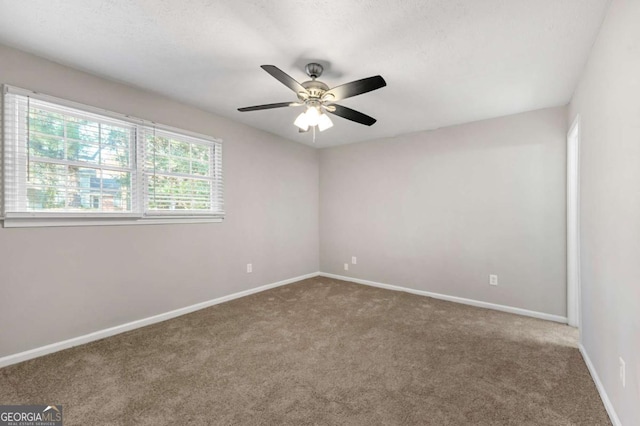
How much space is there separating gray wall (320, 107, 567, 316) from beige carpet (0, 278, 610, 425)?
616 millimetres

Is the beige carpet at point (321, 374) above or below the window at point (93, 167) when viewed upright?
below

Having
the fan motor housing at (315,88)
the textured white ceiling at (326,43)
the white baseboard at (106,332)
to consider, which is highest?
the textured white ceiling at (326,43)

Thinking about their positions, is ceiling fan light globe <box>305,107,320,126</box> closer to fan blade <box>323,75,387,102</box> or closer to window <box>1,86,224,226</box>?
fan blade <box>323,75,387,102</box>

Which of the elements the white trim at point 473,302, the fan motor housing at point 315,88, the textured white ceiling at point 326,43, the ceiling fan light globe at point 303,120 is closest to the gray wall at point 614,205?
the textured white ceiling at point 326,43

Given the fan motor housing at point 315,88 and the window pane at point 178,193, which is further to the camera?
the window pane at point 178,193

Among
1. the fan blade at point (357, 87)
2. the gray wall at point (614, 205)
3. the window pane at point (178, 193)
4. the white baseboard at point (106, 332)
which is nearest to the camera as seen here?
the gray wall at point (614, 205)

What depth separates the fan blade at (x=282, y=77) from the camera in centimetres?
180

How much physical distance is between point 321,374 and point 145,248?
2250 mm

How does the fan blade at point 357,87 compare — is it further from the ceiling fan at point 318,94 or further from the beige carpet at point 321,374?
the beige carpet at point 321,374

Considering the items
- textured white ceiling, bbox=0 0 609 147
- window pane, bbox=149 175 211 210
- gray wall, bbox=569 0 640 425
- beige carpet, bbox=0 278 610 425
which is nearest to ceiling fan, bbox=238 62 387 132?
textured white ceiling, bbox=0 0 609 147

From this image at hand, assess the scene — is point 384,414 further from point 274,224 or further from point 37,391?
point 274,224

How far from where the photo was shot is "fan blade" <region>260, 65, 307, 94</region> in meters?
1.80

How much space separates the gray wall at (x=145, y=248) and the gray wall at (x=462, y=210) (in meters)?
1.07

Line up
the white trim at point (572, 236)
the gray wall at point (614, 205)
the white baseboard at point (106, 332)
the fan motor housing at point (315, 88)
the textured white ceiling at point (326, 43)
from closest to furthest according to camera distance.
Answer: the gray wall at point (614, 205)
the textured white ceiling at point (326, 43)
the white baseboard at point (106, 332)
the fan motor housing at point (315, 88)
the white trim at point (572, 236)
